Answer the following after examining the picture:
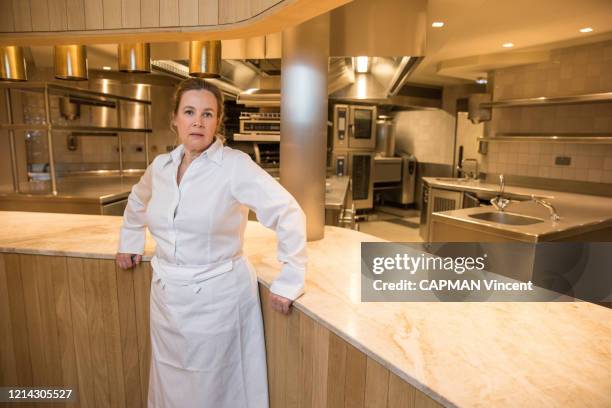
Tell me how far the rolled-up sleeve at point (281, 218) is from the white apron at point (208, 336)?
162 mm

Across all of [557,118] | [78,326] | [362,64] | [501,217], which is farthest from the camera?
[557,118]

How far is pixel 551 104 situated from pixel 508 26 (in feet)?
3.99

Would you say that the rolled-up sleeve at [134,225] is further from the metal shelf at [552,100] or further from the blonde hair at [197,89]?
the metal shelf at [552,100]

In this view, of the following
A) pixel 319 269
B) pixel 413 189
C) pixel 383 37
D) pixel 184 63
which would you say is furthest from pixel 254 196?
pixel 413 189

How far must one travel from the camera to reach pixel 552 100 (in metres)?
4.05

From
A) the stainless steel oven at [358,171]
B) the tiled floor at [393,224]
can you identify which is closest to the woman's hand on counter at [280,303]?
the tiled floor at [393,224]

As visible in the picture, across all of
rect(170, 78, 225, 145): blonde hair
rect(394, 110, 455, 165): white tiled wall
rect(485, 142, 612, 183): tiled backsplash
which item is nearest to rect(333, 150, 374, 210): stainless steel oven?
rect(394, 110, 455, 165): white tiled wall

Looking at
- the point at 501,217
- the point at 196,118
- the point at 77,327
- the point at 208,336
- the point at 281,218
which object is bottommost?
the point at 77,327

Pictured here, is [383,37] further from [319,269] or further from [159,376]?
[159,376]

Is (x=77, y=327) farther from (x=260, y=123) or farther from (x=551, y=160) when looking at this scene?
(x=551, y=160)

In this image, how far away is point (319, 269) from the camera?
1529 millimetres

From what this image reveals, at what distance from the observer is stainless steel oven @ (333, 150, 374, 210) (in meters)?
6.64

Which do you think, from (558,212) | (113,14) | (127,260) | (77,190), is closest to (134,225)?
(127,260)

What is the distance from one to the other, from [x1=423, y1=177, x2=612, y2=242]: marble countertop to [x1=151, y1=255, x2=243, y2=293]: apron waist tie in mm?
1841
